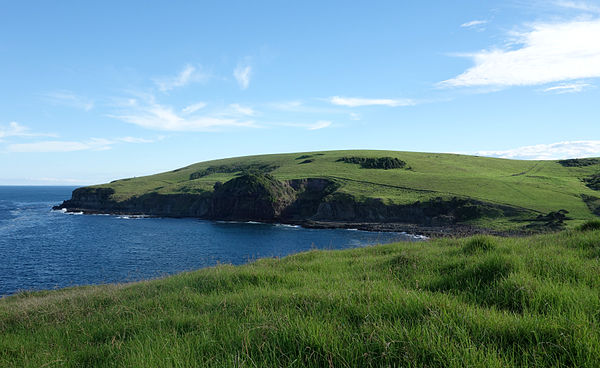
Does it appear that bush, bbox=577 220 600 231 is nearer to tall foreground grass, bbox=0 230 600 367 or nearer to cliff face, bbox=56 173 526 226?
tall foreground grass, bbox=0 230 600 367

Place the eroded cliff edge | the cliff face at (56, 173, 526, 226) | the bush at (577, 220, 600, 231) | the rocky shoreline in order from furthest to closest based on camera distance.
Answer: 1. the cliff face at (56, 173, 526, 226)
2. the eroded cliff edge
3. the rocky shoreline
4. the bush at (577, 220, 600, 231)

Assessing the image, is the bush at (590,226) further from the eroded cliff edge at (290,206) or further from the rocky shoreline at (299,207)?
the eroded cliff edge at (290,206)

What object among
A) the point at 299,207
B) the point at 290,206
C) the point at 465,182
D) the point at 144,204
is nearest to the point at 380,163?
the point at 465,182

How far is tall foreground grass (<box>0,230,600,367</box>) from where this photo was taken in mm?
3691

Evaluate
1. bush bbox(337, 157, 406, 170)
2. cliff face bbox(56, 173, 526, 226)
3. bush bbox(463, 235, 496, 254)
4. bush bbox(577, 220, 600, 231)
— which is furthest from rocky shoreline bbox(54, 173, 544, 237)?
bush bbox(463, 235, 496, 254)

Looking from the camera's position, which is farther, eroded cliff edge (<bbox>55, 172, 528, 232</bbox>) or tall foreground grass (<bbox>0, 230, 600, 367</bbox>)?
eroded cliff edge (<bbox>55, 172, 528, 232</bbox>)

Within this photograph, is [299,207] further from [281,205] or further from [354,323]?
[354,323]

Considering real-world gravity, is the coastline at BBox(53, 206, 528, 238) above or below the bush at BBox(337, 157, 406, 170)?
below

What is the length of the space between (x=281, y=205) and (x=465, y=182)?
64.4 meters

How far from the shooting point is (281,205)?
111812 mm

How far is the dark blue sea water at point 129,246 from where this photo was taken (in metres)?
44.2

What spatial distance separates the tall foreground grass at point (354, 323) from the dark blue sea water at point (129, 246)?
69.0 ft

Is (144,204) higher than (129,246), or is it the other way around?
(144,204)

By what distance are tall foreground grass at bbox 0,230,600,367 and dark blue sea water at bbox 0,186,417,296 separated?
2104cm
